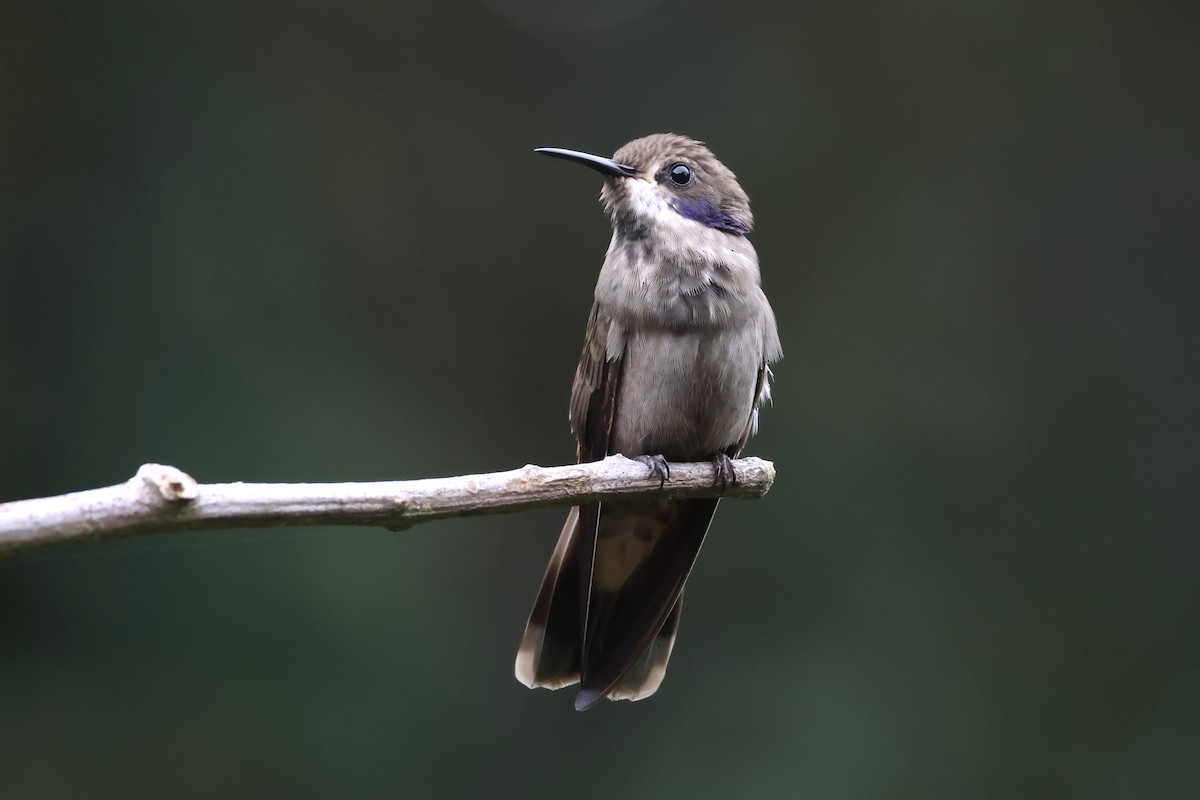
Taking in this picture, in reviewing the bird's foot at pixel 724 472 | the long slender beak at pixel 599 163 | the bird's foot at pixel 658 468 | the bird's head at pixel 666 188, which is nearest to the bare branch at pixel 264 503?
the bird's foot at pixel 658 468

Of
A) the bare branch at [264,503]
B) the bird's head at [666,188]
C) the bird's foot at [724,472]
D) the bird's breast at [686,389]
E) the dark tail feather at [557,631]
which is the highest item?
the bird's head at [666,188]

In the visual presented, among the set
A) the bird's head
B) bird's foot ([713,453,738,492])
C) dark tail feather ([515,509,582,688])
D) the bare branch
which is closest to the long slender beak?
the bird's head

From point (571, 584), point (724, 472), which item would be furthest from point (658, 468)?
point (571, 584)

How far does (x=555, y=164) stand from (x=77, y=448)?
8.14 feet

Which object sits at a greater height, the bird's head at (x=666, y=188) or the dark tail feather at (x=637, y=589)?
the bird's head at (x=666, y=188)


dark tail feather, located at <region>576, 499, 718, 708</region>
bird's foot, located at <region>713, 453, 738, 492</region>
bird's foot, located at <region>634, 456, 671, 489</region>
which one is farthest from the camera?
dark tail feather, located at <region>576, 499, 718, 708</region>

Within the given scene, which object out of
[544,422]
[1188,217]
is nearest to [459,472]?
[544,422]

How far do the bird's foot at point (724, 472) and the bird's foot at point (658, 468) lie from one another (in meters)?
0.16

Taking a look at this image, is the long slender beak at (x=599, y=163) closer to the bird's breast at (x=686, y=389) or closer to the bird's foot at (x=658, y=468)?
the bird's breast at (x=686, y=389)

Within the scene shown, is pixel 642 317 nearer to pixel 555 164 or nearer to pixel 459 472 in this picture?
pixel 459 472

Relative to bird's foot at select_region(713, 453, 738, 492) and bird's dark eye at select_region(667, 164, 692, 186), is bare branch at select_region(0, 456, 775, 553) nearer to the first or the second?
bird's foot at select_region(713, 453, 738, 492)

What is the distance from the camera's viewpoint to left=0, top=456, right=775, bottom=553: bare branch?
1.68 m

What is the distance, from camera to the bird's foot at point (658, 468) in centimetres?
262

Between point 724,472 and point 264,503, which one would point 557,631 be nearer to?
point 724,472
